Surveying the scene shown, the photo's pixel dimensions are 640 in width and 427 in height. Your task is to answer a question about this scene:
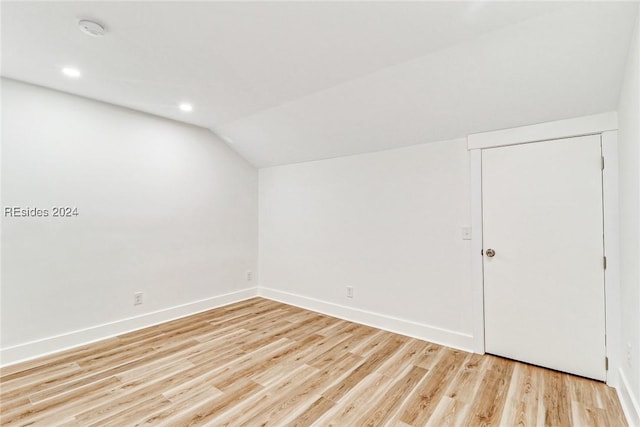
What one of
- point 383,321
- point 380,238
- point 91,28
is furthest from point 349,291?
point 91,28

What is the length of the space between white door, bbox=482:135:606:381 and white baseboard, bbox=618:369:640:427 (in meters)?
0.23

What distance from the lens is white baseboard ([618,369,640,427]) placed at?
169 centimetres

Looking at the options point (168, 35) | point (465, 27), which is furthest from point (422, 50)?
point (168, 35)

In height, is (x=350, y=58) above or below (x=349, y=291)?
above

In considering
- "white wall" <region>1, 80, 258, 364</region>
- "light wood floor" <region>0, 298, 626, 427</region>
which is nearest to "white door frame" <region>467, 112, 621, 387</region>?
"light wood floor" <region>0, 298, 626, 427</region>

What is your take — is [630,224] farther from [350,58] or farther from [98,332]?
[98,332]

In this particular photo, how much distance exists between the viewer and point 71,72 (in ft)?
8.19

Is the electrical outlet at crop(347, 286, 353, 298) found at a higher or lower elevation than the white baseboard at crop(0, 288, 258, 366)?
higher

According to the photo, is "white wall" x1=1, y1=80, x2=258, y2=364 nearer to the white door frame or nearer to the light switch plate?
the light switch plate

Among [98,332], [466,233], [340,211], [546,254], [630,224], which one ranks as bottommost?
[98,332]

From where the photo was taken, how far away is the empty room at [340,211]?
1885 millimetres

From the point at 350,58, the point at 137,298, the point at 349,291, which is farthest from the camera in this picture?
the point at 349,291

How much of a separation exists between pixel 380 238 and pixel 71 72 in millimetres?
3272

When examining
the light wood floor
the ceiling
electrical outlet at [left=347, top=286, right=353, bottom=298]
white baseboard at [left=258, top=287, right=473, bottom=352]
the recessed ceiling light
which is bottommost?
the light wood floor
